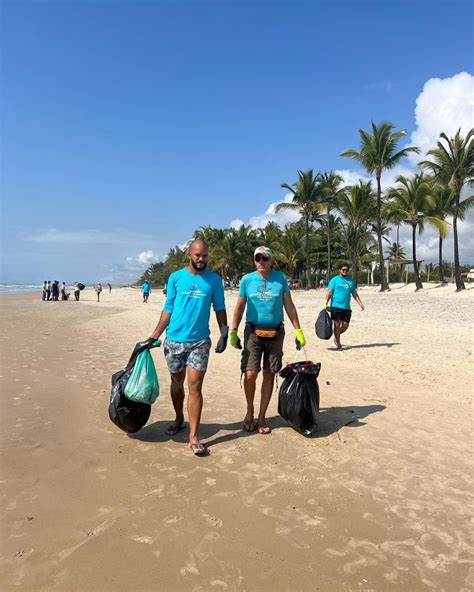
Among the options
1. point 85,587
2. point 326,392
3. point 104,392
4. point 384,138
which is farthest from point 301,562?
point 384,138

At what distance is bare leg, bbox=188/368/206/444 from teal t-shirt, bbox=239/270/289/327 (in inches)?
32.7

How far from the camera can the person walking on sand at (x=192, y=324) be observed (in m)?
3.94

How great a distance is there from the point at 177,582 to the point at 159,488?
980 millimetres

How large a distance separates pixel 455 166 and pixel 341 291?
24.9 meters

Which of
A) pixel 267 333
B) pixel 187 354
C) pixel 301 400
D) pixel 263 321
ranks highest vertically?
pixel 263 321

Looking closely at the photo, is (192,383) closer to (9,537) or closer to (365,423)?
(9,537)

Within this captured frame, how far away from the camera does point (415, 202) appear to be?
31.5 meters

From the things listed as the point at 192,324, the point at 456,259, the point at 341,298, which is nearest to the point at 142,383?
the point at 192,324

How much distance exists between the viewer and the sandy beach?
2348 mm

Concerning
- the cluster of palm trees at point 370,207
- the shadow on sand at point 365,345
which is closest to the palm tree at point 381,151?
the cluster of palm trees at point 370,207

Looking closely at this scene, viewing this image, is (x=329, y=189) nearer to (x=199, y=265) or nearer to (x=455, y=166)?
(x=455, y=166)

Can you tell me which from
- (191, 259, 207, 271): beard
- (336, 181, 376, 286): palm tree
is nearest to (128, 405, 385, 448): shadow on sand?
(191, 259, 207, 271): beard

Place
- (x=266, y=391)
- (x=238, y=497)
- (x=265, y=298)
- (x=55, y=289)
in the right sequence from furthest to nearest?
1. (x=55, y=289)
2. (x=266, y=391)
3. (x=265, y=298)
4. (x=238, y=497)

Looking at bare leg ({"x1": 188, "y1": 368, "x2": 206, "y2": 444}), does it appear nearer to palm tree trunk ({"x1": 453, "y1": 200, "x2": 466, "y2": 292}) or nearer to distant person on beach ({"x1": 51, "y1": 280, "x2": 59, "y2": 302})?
palm tree trunk ({"x1": 453, "y1": 200, "x2": 466, "y2": 292})
